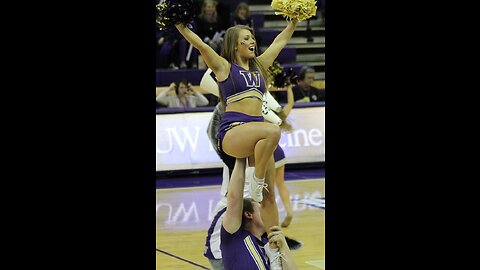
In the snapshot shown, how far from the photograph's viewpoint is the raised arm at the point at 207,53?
173 inches

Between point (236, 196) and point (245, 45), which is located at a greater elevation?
point (245, 45)

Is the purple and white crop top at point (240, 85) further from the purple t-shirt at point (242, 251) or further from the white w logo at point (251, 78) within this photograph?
the purple t-shirt at point (242, 251)

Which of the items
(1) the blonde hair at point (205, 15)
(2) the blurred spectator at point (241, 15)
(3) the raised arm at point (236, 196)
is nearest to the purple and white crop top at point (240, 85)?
(3) the raised arm at point (236, 196)

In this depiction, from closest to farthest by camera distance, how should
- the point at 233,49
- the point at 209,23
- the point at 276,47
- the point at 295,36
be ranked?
the point at 233,49 → the point at 276,47 → the point at 209,23 → the point at 295,36

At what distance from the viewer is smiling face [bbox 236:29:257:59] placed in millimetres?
4664

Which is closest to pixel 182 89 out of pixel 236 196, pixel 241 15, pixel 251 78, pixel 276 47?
pixel 241 15

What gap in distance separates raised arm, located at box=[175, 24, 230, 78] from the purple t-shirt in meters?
0.90

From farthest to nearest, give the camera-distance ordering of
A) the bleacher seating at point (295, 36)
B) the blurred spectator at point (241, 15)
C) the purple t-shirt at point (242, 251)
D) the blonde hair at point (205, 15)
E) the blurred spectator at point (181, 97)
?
the bleacher seating at point (295, 36) < the blurred spectator at point (241, 15) < the blonde hair at point (205, 15) < the blurred spectator at point (181, 97) < the purple t-shirt at point (242, 251)

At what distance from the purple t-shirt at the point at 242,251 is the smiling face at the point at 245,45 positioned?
3.20 feet

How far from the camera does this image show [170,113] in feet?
35.4

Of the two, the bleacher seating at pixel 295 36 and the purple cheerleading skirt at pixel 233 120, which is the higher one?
the bleacher seating at pixel 295 36

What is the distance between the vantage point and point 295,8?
472 centimetres

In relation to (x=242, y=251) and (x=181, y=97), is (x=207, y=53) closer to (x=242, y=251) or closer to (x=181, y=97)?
(x=242, y=251)

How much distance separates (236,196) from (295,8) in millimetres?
1109
